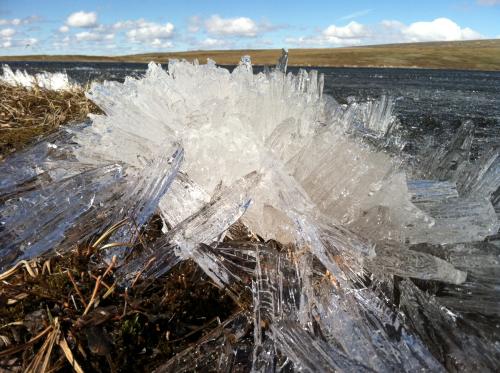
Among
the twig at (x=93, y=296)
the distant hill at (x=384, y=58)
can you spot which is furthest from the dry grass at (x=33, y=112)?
the distant hill at (x=384, y=58)

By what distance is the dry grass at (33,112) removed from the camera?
123 inches

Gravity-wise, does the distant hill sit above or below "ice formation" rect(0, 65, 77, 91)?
below

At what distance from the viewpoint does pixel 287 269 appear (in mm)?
1369

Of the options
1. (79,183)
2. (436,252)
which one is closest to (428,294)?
(436,252)

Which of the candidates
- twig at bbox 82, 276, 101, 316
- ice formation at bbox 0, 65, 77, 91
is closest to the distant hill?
ice formation at bbox 0, 65, 77, 91

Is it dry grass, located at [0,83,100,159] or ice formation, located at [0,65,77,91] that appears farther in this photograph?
ice formation, located at [0,65,77,91]

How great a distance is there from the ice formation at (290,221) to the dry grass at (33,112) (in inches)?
56.1

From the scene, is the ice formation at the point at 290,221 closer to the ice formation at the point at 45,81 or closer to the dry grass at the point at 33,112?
the dry grass at the point at 33,112

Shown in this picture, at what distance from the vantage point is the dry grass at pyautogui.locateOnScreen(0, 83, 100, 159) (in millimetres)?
3130

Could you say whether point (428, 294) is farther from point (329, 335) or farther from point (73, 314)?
point (73, 314)

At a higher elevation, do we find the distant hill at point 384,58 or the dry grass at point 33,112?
the dry grass at point 33,112

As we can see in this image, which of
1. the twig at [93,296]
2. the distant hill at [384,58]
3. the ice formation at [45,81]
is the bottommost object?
the distant hill at [384,58]

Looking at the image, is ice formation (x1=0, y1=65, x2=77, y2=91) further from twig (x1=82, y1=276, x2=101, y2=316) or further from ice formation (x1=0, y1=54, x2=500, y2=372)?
twig (x1=82, y1=276, x2=101, y2=316)

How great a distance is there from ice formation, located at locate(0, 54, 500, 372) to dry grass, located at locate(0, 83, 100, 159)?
56.1 inches
